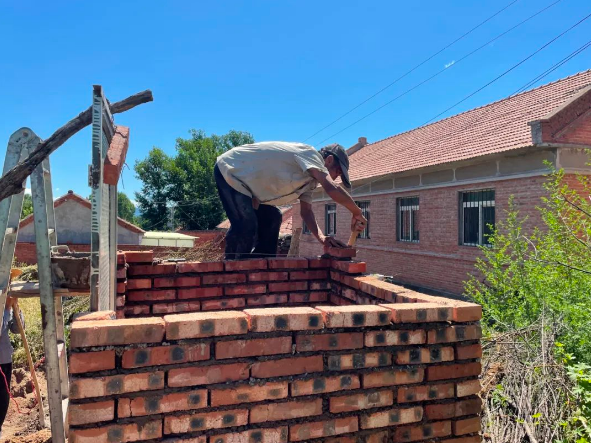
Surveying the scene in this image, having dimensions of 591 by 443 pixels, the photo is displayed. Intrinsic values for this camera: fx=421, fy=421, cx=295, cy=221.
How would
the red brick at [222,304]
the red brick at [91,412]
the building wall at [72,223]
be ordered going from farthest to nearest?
the building wall at [72,223] → the red brick at [222,304] → the red brick at [91,412]

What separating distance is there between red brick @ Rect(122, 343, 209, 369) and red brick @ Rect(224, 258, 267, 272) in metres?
1.76

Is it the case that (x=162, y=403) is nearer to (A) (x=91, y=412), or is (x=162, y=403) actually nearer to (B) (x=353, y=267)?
(A) (x=91, y=412)

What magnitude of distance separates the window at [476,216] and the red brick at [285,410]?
8.55 m

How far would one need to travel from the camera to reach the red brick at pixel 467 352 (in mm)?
2014

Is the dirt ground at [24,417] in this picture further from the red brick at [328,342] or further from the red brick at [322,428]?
the red brick at [328,342]

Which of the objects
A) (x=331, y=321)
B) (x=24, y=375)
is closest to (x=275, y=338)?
(x=331, y=321)

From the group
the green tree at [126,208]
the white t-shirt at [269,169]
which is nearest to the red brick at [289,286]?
the white t-shirt at [269,169]

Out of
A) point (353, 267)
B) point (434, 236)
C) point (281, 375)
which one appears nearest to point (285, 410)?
point (281, 375)

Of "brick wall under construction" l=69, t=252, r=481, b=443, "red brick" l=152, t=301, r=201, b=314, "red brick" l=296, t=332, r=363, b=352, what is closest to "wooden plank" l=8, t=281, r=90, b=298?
"red brick" l=152, t=301, r=201, b=314

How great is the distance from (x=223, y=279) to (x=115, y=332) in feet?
6.21

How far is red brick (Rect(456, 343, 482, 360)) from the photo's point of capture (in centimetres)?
201

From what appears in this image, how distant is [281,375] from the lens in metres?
1.76

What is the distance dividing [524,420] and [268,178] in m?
2.48

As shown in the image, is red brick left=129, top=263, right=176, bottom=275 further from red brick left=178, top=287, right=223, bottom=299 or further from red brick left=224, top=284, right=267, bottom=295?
red brick left=224, top=284, right=267, bottom=295
